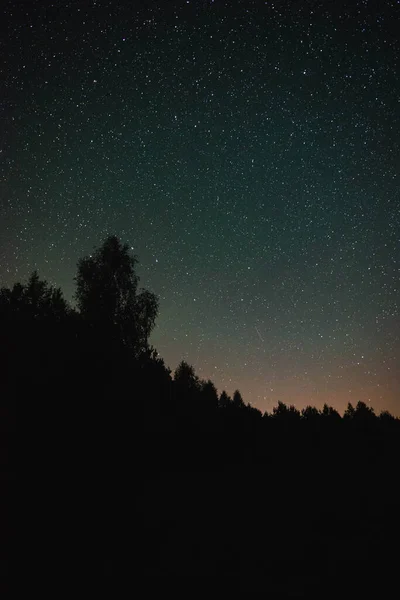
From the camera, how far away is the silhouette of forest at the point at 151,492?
5.27 metres

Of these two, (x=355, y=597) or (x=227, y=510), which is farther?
(x=227, y=510)

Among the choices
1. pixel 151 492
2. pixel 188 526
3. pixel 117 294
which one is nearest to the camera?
pixel 188 526

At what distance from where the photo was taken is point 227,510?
7.97 m

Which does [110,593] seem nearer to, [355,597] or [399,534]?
[355,597]

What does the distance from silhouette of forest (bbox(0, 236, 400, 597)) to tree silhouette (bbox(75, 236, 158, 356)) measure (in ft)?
21.8

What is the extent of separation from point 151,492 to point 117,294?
1335 cm

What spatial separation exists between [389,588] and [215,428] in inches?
289

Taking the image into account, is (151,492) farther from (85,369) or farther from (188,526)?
(85,369)

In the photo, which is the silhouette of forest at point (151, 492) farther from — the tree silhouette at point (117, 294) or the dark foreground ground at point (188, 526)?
the tree silhouette at point (117, 294)

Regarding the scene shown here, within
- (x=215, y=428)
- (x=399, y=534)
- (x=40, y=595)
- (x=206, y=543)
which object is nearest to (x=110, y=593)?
(x=40, y=595)

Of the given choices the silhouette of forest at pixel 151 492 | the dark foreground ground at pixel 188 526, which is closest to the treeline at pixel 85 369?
the silhouette of forest at pixel 151 492

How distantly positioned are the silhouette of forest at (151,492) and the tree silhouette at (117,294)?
664 cm

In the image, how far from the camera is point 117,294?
760 inches

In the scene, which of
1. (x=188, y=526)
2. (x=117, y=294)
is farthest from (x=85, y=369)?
(x=117, y=294)
